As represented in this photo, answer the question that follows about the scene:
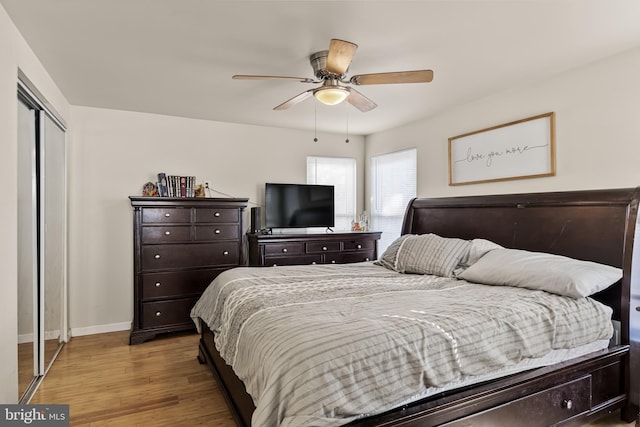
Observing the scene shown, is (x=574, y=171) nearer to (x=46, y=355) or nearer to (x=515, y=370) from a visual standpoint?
(x=515, y=370)

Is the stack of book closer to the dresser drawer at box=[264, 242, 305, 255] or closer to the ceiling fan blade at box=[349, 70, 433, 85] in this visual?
the dresser drawer at box=[264, 242, 305, 255]

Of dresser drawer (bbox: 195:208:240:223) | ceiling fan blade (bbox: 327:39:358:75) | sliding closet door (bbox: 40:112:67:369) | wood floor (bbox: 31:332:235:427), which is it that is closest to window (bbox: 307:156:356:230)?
dresser drawer (bbox: 195:208:240:223)

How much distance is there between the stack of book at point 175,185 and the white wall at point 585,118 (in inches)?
119

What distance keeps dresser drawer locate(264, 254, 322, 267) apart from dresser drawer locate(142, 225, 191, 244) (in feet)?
2.93

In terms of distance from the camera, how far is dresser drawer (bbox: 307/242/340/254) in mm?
4180

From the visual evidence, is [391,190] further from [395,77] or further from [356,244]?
[395,77]

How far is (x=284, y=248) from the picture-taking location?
4.05 metres

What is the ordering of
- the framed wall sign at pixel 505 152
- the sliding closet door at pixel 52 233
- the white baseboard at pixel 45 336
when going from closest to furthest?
the white baseboard at pixel 45 336, the sliding closet door at pixel 52 233, the framed wall sign at pixel 505 152

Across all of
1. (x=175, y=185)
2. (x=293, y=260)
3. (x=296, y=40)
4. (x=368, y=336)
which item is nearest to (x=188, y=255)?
(x=175, y=185)

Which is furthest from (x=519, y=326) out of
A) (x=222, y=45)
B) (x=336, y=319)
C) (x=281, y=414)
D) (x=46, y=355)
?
(x=46, y=355)

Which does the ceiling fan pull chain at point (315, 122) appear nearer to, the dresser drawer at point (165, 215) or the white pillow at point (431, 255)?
the white pillow at point (431, 255)

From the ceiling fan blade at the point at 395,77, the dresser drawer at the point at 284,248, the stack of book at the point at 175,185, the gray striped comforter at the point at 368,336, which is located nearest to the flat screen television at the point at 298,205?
the dresser drawer at the point at 284,248

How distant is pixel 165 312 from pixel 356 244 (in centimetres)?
228

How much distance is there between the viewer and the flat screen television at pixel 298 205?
173 inches
